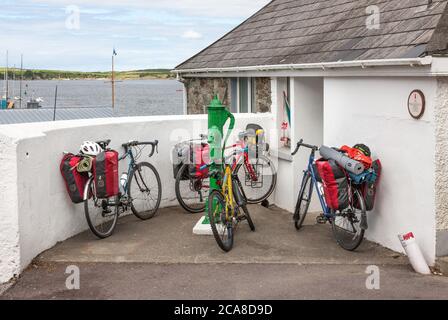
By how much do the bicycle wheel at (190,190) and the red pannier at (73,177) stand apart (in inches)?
83.3

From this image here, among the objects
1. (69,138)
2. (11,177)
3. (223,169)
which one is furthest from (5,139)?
(223,169)

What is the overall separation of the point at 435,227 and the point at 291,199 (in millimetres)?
4009

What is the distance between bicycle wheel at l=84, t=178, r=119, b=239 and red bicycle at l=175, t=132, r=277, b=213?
4.41ft

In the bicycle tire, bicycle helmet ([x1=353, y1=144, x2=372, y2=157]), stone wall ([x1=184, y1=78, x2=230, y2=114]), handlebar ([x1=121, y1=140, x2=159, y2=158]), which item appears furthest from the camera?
stone wall ([x1=184, y1=78, x2=230, y2=114])

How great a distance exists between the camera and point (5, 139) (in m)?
7.18

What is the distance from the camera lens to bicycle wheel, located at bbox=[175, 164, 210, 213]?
1046cm

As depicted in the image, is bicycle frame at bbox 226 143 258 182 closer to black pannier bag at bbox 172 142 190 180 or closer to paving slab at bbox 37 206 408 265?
black pannier bag at bbox 172 142 190 180

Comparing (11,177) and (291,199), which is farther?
(291,199)

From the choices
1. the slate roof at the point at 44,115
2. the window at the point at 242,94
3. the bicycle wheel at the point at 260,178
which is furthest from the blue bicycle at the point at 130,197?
the slate roof at the point at 44,115

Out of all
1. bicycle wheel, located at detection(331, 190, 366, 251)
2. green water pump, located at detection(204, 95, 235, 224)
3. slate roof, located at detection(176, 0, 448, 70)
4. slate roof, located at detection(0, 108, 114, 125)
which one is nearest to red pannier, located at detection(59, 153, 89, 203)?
green water pump, located at detection(204, 95, 235, 224)

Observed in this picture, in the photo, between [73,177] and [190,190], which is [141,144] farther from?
[73,177]

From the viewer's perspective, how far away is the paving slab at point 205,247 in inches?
311
